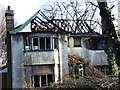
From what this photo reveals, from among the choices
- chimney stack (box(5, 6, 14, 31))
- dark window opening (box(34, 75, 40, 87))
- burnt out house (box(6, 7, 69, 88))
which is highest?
chimney stack (box(5, 6, 14, 31))

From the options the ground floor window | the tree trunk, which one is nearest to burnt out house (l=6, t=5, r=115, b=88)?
the ground floor window

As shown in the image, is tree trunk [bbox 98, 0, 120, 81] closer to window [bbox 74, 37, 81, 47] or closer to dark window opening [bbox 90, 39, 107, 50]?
window [bbox 74, 37, 81, 47]

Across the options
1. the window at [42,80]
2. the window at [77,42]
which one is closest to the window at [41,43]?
the window at [42,80]

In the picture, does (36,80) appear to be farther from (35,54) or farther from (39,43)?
(39,43)

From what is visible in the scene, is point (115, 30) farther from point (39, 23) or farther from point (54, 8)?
point (54, 8)

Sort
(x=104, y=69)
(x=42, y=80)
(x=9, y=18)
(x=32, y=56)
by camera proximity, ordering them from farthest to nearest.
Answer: (x=104, y=69) → (x=9, y=18) → (x=42, y=80) → (x=32, y=56)

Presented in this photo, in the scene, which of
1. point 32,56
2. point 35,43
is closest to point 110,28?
point 35,43

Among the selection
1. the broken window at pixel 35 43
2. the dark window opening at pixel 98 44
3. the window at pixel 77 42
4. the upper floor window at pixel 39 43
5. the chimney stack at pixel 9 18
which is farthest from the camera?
the dark window opening at pixel 98 44

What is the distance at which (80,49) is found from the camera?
16.9m

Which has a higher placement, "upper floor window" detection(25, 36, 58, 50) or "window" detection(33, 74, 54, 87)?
"upper floor window" detection(25, 36, 58, 50)

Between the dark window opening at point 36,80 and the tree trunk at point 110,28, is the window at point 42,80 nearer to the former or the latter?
the dark window opening at point 36,80

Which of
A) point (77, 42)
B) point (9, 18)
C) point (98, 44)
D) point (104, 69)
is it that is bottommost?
point (104, 69)

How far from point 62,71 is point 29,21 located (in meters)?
4.29

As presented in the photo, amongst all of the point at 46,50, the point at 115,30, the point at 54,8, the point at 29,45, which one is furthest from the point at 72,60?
the point at 54,8
